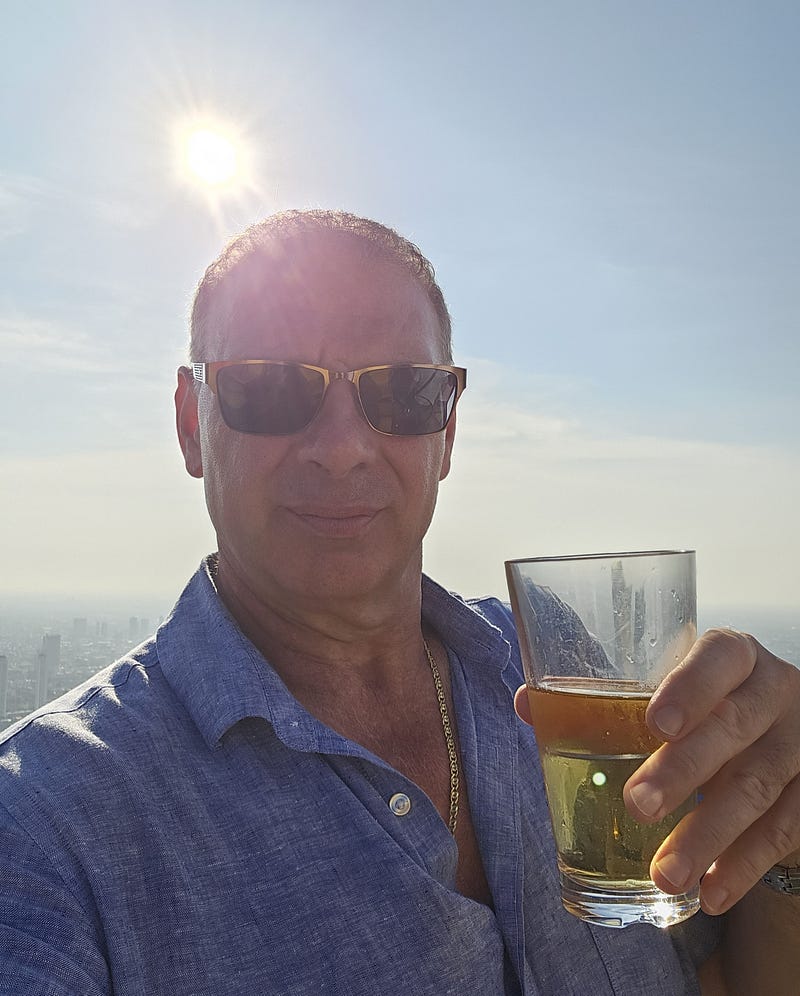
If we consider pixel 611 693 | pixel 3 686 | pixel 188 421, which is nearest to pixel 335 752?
pixel 611 693

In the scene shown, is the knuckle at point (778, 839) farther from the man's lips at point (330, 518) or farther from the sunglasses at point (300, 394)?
the sunglasses at point (300, 394)

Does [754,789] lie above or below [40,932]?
above

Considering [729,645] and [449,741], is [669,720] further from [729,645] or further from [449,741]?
[449,741]

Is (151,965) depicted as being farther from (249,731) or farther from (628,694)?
(628,694)

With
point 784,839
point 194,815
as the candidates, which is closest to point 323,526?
point 194,815

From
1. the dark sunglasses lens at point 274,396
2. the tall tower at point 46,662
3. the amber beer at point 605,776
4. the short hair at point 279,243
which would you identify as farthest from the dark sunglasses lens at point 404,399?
the tall tower at point 46,662

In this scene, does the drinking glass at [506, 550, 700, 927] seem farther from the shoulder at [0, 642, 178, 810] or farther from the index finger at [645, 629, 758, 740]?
the shoulder at [0, 642, 178, 810]

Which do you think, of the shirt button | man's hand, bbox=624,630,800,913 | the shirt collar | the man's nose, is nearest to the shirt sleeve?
the shirt collar
